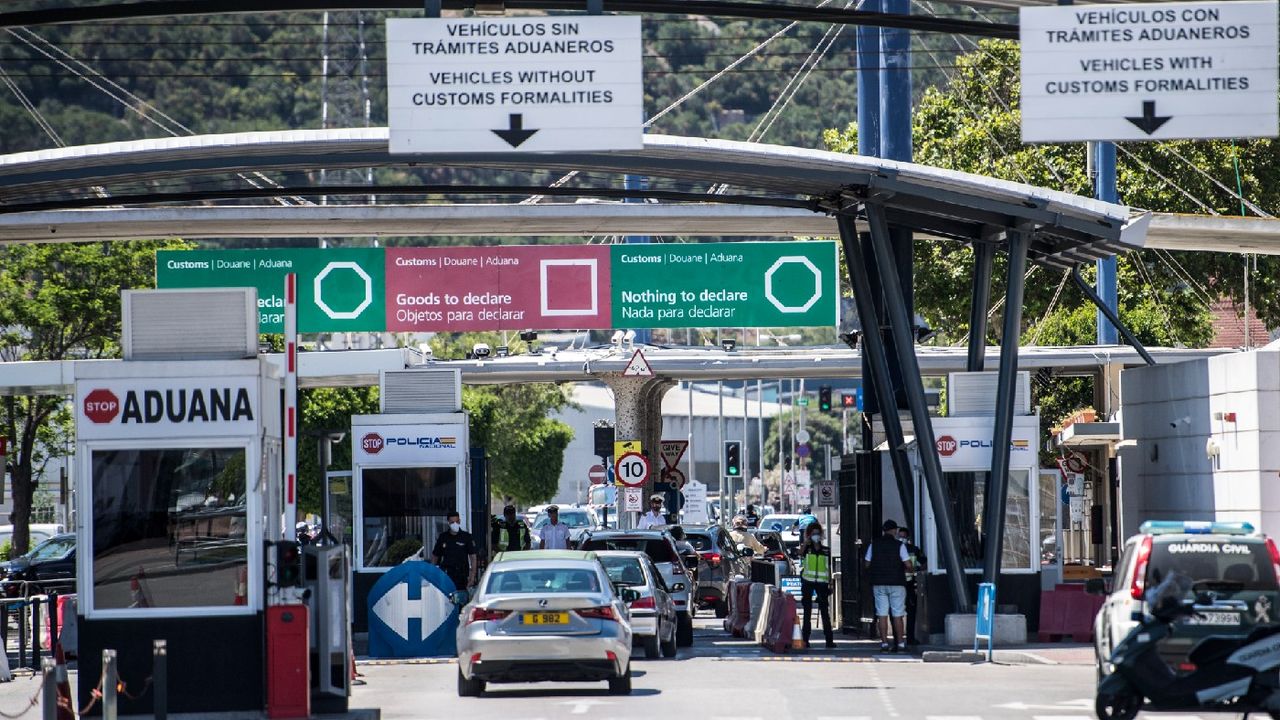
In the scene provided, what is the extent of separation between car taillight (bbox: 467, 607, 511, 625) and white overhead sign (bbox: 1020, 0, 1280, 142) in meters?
6.64

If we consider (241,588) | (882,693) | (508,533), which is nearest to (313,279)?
(508,533)

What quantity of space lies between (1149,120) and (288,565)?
7.68 meters

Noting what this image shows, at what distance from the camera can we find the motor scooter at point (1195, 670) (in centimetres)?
1423

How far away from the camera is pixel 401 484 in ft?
88.3

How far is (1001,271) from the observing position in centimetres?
4650

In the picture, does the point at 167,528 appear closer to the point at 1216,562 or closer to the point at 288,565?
the point at 288,565

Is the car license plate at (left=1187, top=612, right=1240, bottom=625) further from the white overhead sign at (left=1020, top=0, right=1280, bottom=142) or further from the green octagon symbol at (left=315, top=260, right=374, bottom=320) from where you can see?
the green octagon symbol at (left=315, top=260, right=374, bottom=320)

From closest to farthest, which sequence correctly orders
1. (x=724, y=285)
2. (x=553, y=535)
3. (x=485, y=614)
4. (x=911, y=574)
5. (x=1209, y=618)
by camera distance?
(x=1209, y=618) → (x=485, y=614) → (x=911, y=574) → (x=553, y=535) → (x=724, y=285)

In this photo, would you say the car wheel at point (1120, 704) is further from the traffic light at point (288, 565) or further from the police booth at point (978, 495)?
the police booth at point (978, 495)

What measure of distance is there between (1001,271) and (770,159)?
82.3ft

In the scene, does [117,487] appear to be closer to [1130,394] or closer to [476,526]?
[476,526]

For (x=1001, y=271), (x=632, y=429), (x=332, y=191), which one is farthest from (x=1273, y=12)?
(x=632, y=429)

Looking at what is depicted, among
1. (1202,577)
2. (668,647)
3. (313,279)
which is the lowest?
(668,647)

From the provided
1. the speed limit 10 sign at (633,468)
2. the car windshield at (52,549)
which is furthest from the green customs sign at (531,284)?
the car windshield at (52,549)
